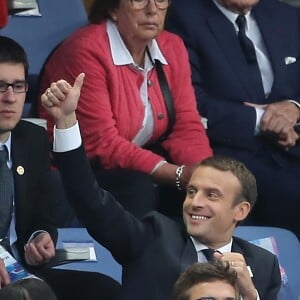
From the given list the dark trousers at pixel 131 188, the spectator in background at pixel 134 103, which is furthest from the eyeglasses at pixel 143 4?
the dark trousers at pixel 131 188

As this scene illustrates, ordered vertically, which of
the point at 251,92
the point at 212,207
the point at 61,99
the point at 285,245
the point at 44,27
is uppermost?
the point at 61,99

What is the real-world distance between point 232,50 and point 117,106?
64cm

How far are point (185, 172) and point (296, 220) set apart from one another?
0.64 meters

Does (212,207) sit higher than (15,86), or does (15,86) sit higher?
(15,86)

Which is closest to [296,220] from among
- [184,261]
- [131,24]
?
[131,24]

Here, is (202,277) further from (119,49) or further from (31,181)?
(119,49)

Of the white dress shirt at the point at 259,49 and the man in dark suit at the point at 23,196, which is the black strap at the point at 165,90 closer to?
the white dress shirt at the point at 259,49

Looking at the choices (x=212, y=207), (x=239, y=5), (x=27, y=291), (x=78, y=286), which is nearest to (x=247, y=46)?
(x=239, y=5)

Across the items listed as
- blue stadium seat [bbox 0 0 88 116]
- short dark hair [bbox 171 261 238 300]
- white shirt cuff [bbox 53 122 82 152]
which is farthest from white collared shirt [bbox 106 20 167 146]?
short dark hair [bbox 171 261 238 300]

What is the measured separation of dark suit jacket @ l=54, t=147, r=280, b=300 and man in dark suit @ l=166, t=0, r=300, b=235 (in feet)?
3.47

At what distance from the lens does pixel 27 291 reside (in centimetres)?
274

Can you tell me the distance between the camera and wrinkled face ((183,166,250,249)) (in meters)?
3.53

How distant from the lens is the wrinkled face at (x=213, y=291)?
2912 millimetres

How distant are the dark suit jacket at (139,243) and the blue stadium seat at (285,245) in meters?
0.69
